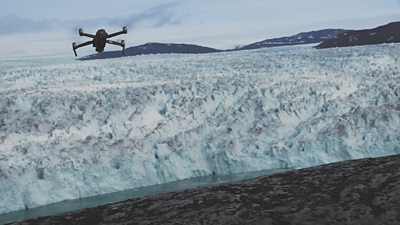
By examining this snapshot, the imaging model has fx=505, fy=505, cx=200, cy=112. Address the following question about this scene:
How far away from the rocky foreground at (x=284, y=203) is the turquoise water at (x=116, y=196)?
885 centimetres

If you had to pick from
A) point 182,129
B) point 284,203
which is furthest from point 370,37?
point 284,203

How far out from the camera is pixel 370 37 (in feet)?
121

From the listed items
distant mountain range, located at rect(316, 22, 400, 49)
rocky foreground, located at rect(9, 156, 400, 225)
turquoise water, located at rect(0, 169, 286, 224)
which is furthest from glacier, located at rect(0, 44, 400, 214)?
distant mountain range, located at rect(316, 22, 400, 49)

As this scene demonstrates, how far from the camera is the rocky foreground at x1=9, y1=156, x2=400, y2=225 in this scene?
127cm

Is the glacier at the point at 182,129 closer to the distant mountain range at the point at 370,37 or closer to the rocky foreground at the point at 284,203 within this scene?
the rocky foreground at the point at 284,203

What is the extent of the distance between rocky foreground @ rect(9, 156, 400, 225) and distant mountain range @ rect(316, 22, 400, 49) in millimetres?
35953

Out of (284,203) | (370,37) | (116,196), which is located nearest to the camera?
(284,203)

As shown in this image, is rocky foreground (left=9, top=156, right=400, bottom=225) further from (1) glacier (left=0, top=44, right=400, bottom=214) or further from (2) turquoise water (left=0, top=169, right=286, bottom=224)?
(1) glacier (left=0, top=44, right=400, bottom=214)

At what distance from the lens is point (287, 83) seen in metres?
14.9

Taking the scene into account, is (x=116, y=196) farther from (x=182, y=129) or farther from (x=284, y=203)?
(x=284, y=203)

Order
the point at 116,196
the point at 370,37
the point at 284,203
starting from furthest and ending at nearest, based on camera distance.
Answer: the point at 370,37 → the point at 116,196 → the point at 284,203

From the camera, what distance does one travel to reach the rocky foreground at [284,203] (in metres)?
1.27

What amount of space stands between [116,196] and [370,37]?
30.2m

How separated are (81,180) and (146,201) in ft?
34.3
